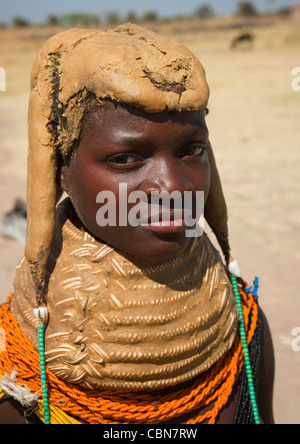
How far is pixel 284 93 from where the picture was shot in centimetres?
1206

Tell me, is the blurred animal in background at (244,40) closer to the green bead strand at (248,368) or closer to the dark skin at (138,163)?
the green bead strand at (248,368)

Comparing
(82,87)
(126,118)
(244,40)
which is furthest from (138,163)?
(244,40)

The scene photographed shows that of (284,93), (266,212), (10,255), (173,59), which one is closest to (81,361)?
(173,59)

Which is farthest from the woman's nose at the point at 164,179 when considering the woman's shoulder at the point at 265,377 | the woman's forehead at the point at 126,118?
the woman's shoulder at the point at 265,377

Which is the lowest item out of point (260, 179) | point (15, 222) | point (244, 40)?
point (15, 222)

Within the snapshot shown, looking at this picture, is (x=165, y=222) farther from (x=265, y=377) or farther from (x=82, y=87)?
(x=265, y=377)

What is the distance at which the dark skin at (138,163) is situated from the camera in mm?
1247

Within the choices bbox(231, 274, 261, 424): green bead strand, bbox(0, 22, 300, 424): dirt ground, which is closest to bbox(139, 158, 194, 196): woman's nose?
bbox(231, 274, 261, 424): green bead strand

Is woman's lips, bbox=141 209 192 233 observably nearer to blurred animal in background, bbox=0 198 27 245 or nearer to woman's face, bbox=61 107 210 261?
woman's face, bbox=61 107 210 261

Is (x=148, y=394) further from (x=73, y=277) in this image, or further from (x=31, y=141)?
(x=31, y=141)

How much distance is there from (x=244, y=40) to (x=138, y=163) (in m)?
24.6

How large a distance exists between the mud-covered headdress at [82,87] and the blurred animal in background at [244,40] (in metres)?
22.9

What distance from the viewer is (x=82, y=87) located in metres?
1.29

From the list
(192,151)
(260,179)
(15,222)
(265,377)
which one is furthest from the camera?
(260,179)
